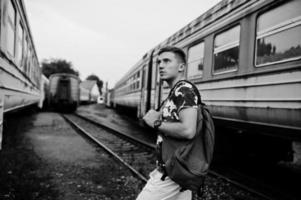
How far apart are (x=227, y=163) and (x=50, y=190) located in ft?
11.6

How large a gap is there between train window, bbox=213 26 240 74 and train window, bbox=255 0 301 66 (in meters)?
0.55

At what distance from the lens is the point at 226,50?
5.12 meters

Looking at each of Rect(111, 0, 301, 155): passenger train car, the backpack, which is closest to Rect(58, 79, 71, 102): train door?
Rect(111, 0, 301, 155): passenger train car

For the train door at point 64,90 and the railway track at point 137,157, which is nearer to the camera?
the railway track at point 137,157

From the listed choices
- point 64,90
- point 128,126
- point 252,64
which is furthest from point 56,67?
point 252,64

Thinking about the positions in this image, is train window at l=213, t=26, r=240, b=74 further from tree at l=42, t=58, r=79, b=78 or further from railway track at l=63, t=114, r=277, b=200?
tree at l=42, t=58, r=79, b=78

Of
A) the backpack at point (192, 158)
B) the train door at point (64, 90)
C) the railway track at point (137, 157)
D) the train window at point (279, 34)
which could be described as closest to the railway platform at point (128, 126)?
the railway track at point (137, 157)

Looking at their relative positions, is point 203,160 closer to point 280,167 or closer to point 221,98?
point 221,98

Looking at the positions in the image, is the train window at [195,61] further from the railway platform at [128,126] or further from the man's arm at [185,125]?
the man's arm at [185,125]

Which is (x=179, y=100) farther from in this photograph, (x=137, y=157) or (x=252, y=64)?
(x=137, y=157)

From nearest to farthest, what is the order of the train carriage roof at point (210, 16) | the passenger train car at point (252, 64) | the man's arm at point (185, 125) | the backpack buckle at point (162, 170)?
the man's arm at point (185, 125), the backpack buckle at point (162, 170), the passenger train car at point (252, 64), the train carriage roof at point (210, 16)

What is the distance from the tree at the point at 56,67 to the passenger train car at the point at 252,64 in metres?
77.1

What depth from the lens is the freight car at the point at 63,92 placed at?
20766 millimetres

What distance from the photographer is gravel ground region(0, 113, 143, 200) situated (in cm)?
375
